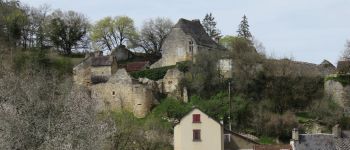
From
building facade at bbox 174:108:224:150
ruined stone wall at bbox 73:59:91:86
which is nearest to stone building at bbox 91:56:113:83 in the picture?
ruined stone wall at bbox 73:59:91:86

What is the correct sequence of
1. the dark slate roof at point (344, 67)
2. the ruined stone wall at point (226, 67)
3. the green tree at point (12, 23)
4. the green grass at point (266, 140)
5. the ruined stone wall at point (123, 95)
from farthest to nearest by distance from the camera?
the green tree at point (12, 23) → the ruined stone wall at point (226, 67) → the dark slate roof at point (344, 67) → the ruined stone wall at point (123, 95) → the green grass at point (266, 140)

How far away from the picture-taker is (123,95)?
6350 cm

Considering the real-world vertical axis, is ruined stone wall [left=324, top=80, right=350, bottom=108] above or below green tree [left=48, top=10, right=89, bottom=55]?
below

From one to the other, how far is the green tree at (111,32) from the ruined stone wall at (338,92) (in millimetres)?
29239

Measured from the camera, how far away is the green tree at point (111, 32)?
8525 centimetres

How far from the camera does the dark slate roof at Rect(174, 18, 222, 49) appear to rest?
6950 centimetres

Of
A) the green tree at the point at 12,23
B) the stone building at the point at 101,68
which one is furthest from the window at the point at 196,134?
the green tree at the point at 12,23

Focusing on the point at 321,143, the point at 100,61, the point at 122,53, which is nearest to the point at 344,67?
the point at 321,143

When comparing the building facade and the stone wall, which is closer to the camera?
the building facade

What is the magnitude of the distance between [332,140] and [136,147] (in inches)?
479

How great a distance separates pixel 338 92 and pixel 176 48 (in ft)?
49.4

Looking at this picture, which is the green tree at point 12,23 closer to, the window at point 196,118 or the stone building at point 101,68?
the stone building at point 101,68

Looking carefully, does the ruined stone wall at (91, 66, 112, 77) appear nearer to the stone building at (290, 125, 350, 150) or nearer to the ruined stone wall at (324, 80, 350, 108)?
the ruined stone wall at (324, 80, 350, 108)

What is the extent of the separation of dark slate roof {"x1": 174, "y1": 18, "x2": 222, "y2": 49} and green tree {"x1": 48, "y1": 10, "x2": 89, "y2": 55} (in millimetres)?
15719
